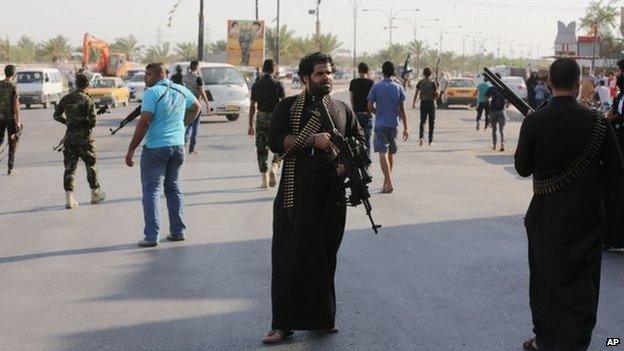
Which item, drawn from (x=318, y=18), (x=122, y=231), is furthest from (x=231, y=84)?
(x=318, y=18)

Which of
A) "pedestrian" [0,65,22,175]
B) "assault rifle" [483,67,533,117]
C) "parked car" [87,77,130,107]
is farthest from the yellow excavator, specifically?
"assault rifle" [483,67,533,117]

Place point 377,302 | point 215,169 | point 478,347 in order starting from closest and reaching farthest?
point 478,347 < point 377,302 < point 215,169

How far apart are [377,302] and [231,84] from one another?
23.1 m

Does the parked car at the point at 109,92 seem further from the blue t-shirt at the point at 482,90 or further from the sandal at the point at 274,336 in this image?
the sandal at the point at 274,336

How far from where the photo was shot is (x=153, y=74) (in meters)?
9.37

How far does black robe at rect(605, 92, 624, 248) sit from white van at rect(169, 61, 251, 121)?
21.0 meters

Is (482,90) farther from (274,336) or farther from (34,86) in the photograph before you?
(34,86)

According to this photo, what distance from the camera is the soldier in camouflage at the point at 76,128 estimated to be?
11.3 meters

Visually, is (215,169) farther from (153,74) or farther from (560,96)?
(560,96)

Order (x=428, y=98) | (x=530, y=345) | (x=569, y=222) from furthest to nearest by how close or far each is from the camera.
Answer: (x=428, y=98)
(x=530, y=345)
(x=569, y=222)

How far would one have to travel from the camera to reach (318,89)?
5.91m

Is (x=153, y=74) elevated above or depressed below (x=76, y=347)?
above

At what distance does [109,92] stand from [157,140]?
108ft

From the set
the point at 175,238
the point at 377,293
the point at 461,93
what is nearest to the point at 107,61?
the point at 461,93
